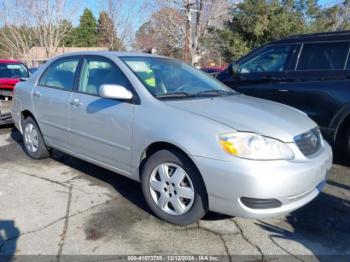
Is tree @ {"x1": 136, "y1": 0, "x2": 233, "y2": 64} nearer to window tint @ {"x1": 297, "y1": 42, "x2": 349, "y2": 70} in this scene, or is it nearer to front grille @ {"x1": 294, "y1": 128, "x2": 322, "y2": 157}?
window tint @ {"x1": 297, "y1": 42, "x2": 349, "y2": 70}

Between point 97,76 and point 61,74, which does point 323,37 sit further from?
point 61,74

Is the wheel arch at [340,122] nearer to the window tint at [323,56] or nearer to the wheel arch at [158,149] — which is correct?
the window tint at [323,56]

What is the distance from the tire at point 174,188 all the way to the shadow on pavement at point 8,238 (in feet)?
4.09

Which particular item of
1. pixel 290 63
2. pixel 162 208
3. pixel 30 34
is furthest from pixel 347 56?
pixel 30 34

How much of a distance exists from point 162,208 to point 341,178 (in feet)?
8.56

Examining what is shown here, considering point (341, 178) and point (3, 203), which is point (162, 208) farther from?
point (341, 178)

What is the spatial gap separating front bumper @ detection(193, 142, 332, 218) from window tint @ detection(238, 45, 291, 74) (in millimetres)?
2795

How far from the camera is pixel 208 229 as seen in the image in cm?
336

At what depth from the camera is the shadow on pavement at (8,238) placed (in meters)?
A: 2.97

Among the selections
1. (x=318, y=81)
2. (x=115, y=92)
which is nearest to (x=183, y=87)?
(x=115, y=92)

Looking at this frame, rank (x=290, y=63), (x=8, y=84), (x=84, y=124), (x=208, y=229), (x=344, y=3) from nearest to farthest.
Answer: (x=208, y=229)
(x=84, y=124)
(x=290, y=63)
(x=8, y=84)
(x=344, y=3)

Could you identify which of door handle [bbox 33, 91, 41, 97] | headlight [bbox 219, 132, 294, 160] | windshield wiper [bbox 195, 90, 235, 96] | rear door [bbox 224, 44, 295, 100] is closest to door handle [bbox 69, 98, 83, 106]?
door handle [bbox 33, 91, 41, 97]

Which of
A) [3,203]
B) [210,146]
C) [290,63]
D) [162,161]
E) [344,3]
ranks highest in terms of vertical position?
[344,3]

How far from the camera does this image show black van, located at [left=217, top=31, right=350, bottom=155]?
16.4ft
